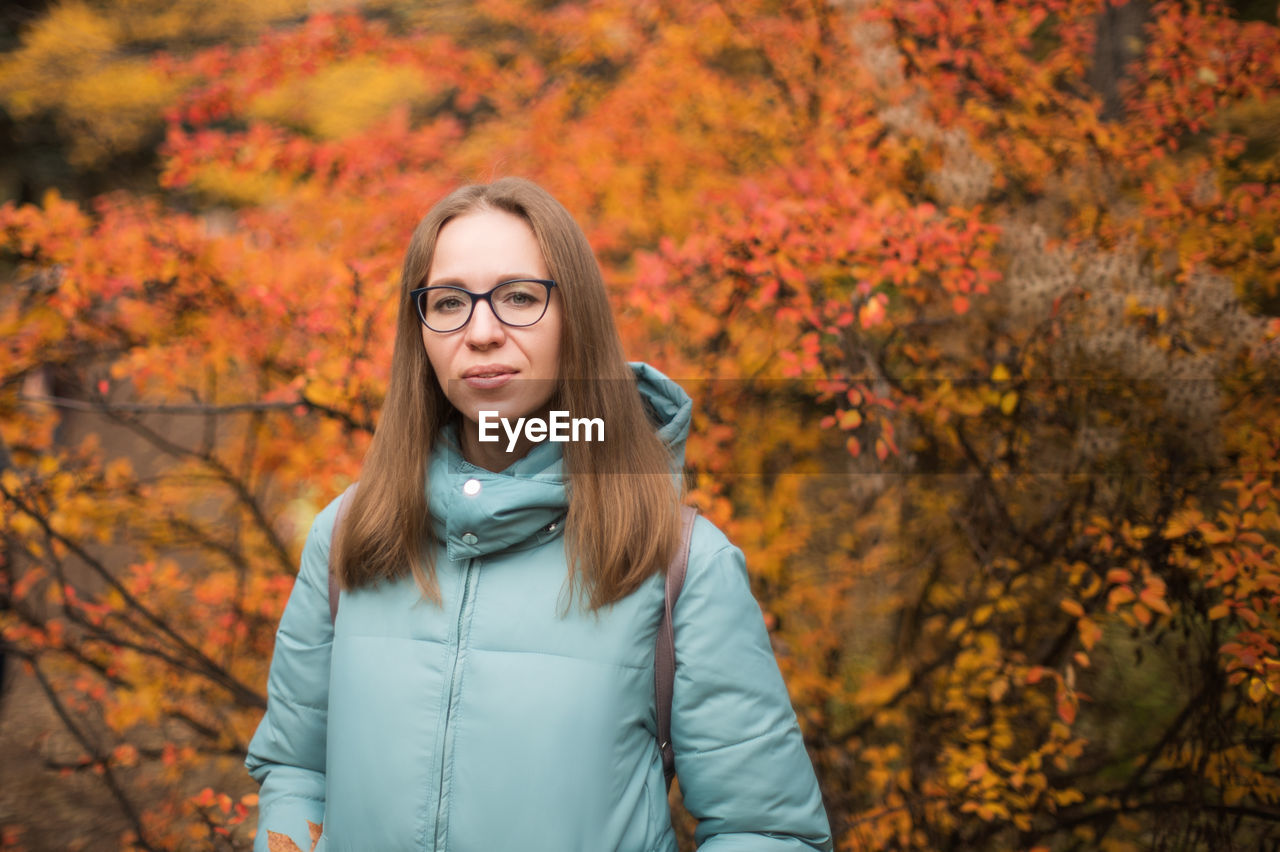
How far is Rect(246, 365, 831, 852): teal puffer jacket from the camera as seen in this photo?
52.8 inches

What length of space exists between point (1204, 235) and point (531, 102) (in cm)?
421

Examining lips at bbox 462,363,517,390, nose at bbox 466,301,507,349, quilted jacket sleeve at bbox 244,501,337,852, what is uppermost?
nose at bbox 466,301,507,349

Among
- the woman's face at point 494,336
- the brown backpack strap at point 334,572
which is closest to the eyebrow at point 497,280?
the woman's face at point 494,336

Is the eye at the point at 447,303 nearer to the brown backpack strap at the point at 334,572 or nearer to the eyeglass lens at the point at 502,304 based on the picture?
the eyeglass lens at the point at 502,304

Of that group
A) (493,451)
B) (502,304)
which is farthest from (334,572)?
(502,304)

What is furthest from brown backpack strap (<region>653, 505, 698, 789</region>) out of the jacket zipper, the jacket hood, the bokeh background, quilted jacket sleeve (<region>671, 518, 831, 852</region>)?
the bokeh background

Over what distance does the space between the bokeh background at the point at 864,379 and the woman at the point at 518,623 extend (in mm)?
573

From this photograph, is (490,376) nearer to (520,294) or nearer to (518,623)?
(520,294)

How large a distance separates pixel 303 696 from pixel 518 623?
0.55 m

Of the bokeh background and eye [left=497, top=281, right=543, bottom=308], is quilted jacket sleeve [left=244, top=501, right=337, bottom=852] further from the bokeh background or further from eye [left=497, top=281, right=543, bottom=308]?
the bokeh background

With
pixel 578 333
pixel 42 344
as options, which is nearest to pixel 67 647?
pixel 42 344

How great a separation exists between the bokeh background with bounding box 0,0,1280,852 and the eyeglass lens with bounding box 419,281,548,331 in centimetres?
51

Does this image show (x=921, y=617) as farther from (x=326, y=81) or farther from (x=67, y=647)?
(x=326, y=81)

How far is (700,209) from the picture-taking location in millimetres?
4961
